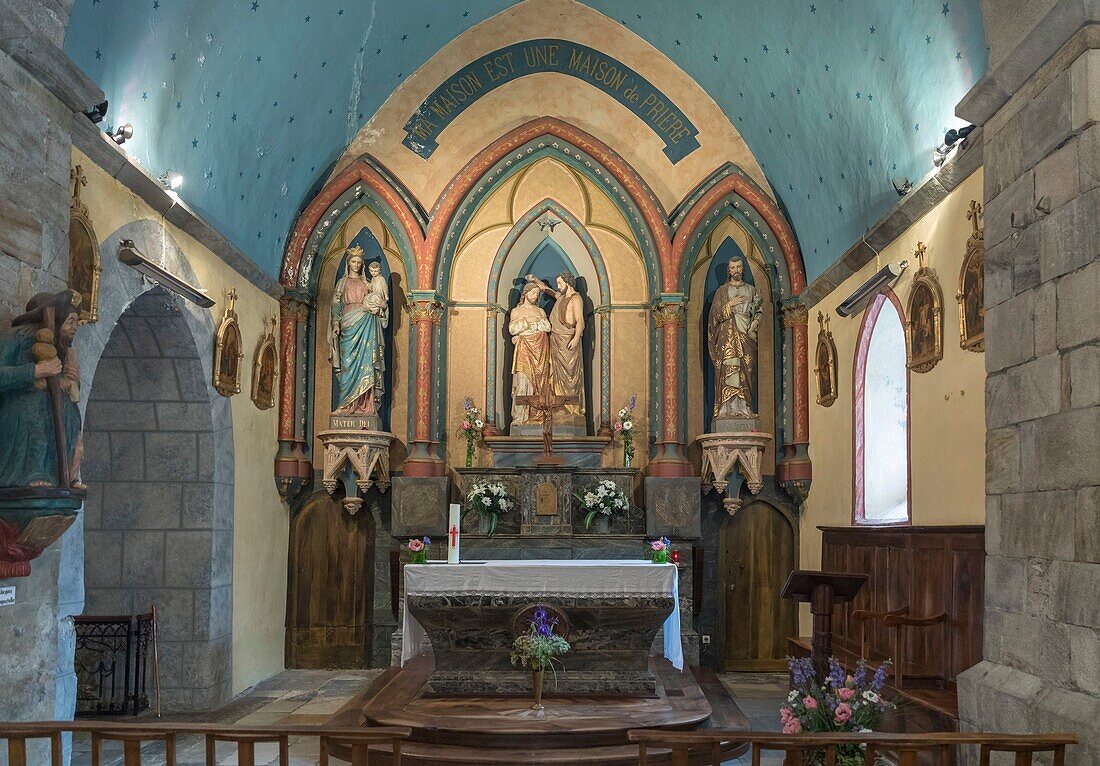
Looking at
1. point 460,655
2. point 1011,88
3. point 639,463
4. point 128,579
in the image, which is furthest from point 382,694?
point 1011,88

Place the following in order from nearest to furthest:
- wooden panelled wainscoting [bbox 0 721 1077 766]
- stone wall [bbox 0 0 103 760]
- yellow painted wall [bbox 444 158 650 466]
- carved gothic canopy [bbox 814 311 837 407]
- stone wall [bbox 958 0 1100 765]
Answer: wooden panelled wainscoting [bbox 0 721 1077 766] < stone wall [bbox 958 0 1100 765] < stone wall [bbox 0 0 103 760] < carved gothic canopy [bbox 814 311 837 407] < yellow painted wall [bbox 444 158 650 466]

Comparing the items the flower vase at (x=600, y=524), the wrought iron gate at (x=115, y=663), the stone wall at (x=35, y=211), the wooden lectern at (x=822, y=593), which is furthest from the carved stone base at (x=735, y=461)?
the stone wall at (x=35, y=211)

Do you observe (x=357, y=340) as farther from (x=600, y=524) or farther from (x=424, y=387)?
(x=600, y=524)

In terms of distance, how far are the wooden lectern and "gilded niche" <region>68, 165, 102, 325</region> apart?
5.23 meters

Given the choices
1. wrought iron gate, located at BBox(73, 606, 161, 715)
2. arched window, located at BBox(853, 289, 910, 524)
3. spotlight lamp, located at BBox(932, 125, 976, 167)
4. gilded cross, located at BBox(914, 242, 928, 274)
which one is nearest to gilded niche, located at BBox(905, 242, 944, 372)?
gilded cross, located at BBox(914, 242, 928, 274)

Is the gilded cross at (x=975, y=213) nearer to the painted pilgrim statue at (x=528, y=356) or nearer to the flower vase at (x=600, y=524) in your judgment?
the flower vase at (x=600, y=524)

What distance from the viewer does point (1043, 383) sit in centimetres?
567

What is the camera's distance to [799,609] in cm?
1246

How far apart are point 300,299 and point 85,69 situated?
5.50 meters

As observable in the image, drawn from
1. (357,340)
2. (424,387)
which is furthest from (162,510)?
(424,387)

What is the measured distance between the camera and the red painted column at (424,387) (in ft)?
41.8

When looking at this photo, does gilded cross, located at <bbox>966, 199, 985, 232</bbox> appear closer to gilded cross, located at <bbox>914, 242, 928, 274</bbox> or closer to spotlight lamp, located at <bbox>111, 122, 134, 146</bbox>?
gilded cross, located at <bbox>914, 242, 928, 274</bbox>

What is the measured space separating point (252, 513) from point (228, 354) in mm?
1781

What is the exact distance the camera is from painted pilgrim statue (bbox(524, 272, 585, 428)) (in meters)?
13.2
